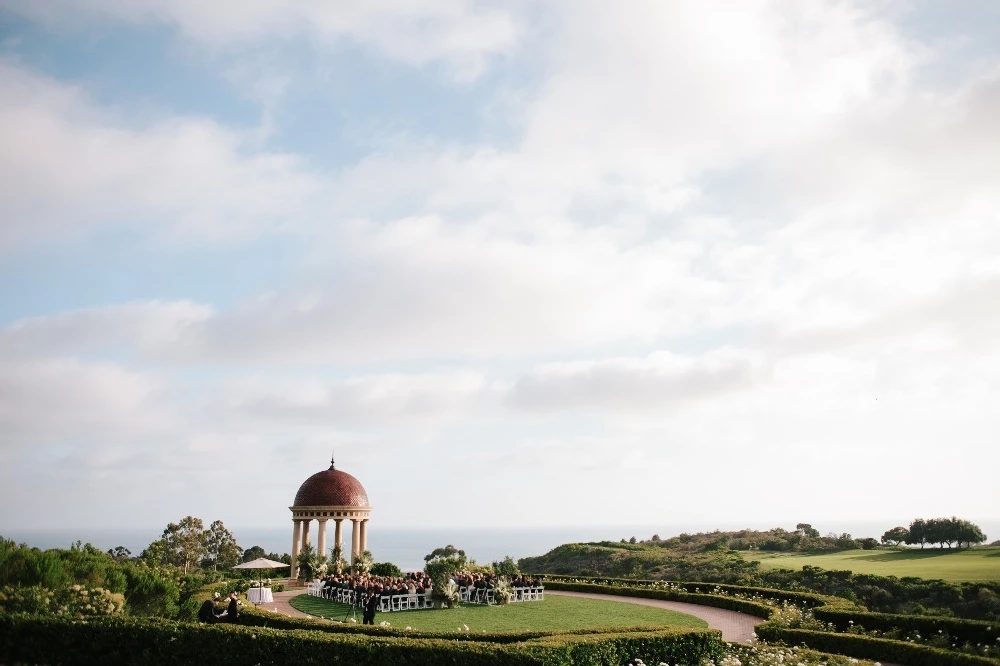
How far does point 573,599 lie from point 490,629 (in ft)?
32.0

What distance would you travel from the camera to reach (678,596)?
28.7m

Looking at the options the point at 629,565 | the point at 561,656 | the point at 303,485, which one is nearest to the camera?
the point at 561,656

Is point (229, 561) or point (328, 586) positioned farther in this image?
point (229, 561)

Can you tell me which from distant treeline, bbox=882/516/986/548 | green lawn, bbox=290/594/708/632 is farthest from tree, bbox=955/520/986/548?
green lawn, bbox=290/594/708/632

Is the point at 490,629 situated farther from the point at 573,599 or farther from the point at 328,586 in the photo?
the point at 328,586

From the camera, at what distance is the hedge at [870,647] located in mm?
16062

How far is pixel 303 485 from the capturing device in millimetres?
39625

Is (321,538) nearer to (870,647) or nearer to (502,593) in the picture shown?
(502,593)

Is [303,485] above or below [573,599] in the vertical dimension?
above

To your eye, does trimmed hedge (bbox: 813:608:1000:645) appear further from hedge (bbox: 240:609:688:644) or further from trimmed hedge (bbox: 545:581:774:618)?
hedge (bbox: 240:609:688:644)

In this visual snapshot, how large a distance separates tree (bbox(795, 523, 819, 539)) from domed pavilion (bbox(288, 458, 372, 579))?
3230 centimetres

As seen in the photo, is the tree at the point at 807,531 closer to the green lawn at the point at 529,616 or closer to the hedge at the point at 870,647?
the green lawn at the point at 529,616

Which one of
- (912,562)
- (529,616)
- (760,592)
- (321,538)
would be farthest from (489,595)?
(912,562)

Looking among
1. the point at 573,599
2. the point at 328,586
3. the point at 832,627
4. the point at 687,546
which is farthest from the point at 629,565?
the point at 832,627
